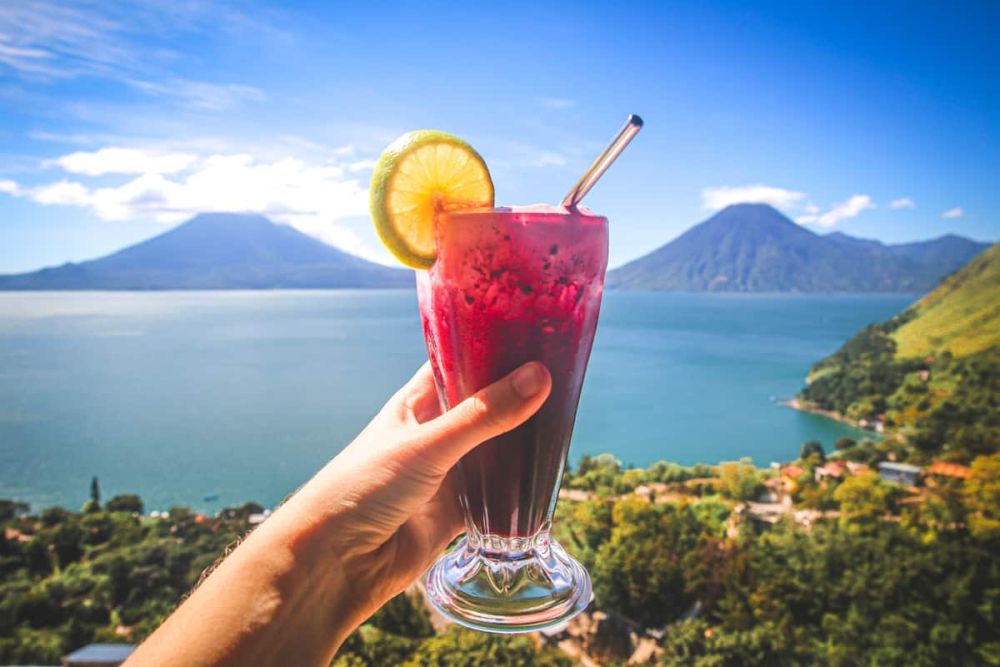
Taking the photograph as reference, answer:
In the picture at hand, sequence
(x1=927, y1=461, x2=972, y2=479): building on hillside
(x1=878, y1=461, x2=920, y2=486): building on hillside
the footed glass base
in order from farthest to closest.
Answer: (x1=878, y1=461, x2=920, y2=486): building on hillside < (x1=927, y1=461, x2=972, y2=479): building on hillside < the footed glass base

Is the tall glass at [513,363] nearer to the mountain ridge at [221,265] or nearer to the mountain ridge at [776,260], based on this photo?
the mountain ridge at [221,265]

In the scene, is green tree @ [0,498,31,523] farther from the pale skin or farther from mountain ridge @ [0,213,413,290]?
mountain ridge @ [0,213,413,290]

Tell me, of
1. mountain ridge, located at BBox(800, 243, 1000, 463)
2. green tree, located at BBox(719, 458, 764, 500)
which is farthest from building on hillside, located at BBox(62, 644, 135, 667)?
mountain ridge, located at BBox(800, 243, 1000, 463)

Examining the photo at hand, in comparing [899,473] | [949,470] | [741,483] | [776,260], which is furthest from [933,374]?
[776,260]

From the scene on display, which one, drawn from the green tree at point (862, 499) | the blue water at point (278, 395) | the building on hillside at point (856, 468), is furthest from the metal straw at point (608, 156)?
the blue water at point (278, 395)

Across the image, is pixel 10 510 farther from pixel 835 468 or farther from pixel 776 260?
pixel 776 260

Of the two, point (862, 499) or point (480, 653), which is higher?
point (480, 653)

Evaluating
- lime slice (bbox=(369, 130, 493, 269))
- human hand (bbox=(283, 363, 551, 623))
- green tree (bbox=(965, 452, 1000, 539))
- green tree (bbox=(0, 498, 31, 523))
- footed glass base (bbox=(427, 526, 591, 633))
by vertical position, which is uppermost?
lime slice (bbox=(369, 130, 493, 269))
